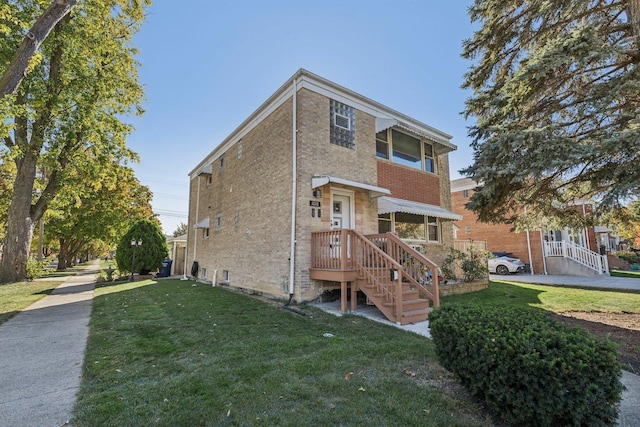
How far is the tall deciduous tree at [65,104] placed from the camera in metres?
14.0

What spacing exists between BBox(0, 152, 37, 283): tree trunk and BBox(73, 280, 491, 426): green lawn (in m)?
11.5

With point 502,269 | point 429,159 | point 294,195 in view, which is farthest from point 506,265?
point 294,195

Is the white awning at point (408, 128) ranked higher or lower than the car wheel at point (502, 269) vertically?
higher

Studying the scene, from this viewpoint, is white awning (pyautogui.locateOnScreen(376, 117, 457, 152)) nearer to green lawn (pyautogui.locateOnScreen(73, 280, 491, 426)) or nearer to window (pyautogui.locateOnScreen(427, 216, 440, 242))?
window (pyautogui.locateOnScreen(427, 216, 440, 242))

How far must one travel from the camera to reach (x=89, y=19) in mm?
14766

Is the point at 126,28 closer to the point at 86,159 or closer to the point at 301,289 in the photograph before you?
the point at 86,159

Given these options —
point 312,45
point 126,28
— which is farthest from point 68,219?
point 312,45

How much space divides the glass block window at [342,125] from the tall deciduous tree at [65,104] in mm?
12122

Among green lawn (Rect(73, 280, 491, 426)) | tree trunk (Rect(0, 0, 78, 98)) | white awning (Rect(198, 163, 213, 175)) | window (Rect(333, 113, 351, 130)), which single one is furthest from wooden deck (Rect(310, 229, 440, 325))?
white awning (Rect(198, 163, 213, 175))

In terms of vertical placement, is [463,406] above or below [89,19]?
below

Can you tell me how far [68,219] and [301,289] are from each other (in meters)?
26.4

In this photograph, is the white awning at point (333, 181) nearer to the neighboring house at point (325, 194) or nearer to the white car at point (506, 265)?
the neighboring house at point (325, 194)

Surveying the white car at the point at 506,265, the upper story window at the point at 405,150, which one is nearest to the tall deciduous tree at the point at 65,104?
the upper story window at the point at 405,150

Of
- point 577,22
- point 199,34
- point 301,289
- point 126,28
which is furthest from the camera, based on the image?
point 126,28
